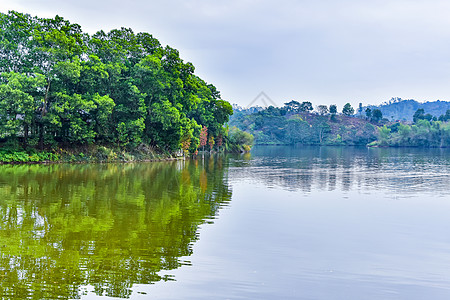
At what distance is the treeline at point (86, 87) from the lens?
3347 centimetres

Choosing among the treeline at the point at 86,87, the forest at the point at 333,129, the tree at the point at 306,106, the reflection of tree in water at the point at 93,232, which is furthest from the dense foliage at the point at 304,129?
the reflection of tree in water at the point at 93,232

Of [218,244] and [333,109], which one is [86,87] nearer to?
[218,244]

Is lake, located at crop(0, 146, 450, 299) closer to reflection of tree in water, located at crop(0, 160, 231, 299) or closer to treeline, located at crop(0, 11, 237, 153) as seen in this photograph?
reflection of tree in water, located at crop(0, 160, 231, 299)

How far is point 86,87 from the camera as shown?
3697 cm

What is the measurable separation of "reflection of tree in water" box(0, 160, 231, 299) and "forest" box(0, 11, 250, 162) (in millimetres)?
13496

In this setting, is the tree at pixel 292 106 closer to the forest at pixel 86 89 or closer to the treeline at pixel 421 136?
the treeline at pixel 421 136

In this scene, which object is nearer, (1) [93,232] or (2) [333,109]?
(1) [93,232]

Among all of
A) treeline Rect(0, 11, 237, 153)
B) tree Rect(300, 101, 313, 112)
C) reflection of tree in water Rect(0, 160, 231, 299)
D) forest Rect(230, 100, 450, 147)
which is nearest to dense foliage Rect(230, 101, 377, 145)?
forest Rect(230, 100, 450, 147)

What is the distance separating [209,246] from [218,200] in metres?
7.74

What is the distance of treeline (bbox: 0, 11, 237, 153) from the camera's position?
33.5m

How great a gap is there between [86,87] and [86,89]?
0.60 metres

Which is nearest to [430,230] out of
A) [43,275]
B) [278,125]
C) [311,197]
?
[311,197]

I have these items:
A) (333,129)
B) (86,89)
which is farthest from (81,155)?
(333,129)

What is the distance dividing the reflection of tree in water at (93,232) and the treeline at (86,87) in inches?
531
